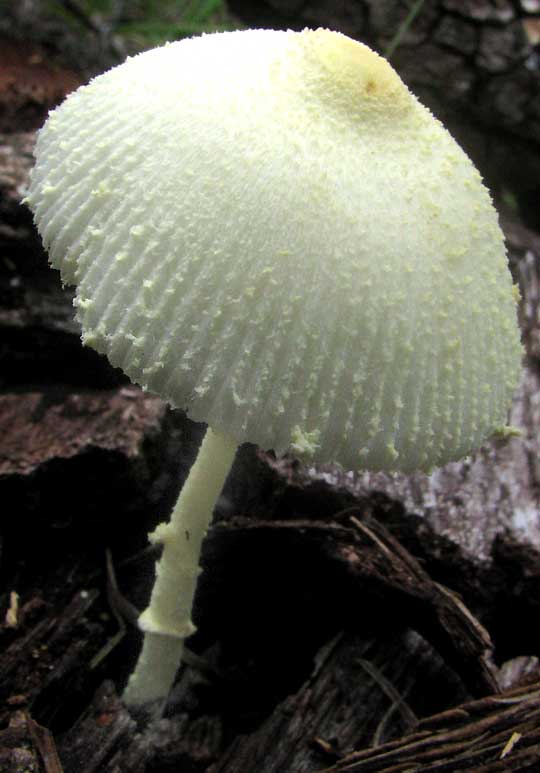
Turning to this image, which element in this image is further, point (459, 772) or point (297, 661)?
point (297, 661)

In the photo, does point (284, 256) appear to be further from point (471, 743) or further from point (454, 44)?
point (454, 44)

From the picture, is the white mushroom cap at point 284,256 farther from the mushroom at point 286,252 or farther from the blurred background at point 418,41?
the blurred background at point 418,41

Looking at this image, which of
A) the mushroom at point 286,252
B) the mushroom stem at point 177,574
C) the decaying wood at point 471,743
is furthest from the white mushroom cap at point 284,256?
the decaying wood at point 471,743

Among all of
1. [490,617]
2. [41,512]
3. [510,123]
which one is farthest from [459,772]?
[510,123]

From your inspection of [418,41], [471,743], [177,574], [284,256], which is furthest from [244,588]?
[418,41]

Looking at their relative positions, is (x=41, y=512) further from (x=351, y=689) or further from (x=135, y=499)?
(x=351, y=689)

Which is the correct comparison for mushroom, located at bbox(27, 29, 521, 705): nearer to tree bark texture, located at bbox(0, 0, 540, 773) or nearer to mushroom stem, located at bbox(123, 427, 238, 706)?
mushroom stem, located at bbox(123, 427, 238, 706)
